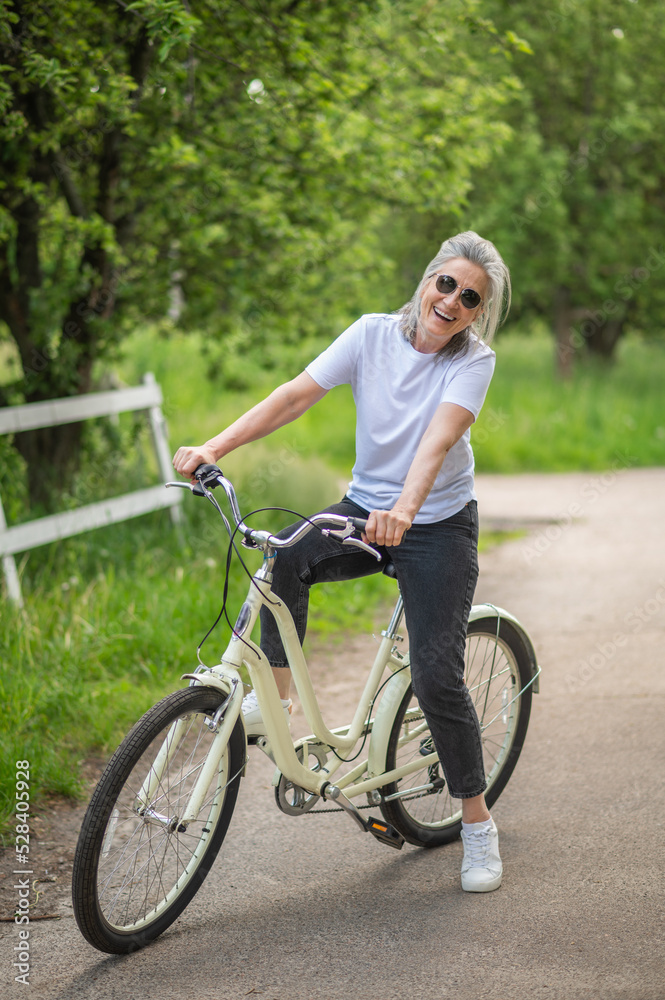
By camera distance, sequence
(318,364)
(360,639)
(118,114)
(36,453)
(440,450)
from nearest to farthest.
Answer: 1. (440,450)
2. (318,364)
3. (118,114)
4. (360,639)
5. (36,453)

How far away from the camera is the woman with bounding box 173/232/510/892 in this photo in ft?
9.67

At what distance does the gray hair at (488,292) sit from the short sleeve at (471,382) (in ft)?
0.26

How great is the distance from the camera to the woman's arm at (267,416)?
2.88m

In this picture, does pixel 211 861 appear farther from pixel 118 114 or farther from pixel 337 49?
pixel 337 49

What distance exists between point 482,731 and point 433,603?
0.81 m

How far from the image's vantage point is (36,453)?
6.68 metres

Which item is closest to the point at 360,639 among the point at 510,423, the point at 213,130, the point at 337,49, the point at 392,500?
the point at 392,500

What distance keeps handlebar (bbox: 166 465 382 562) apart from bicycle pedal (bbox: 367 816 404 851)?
990 mm

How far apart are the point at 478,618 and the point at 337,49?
4.20 m

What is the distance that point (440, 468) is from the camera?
2.88 metres

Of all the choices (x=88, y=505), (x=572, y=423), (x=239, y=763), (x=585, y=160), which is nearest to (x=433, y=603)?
(x=239, y=763)

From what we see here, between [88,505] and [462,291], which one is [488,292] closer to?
[462,291]

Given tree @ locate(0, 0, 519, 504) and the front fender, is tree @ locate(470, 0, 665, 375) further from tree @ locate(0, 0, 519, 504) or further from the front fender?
the front fender

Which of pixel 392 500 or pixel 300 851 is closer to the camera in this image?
pixel 392 500
